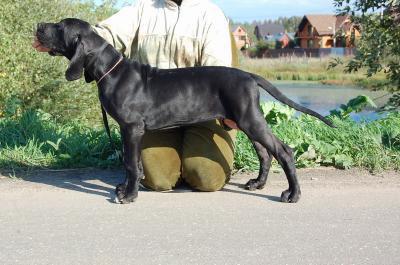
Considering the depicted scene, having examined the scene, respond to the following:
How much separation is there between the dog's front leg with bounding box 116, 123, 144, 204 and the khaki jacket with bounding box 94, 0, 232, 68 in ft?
2.95

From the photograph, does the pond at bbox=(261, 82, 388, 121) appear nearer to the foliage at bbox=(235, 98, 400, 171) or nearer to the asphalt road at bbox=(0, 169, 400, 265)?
the foliage at bbox=(235, 98, 400, 171)

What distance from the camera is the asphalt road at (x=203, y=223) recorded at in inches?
144

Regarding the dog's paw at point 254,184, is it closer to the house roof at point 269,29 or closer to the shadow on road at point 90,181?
the shadow on road at point 90,181

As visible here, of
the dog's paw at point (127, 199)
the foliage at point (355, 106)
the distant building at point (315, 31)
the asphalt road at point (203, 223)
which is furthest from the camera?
the distant building at point (315, 31)

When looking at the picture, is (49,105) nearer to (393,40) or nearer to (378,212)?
(393,40)

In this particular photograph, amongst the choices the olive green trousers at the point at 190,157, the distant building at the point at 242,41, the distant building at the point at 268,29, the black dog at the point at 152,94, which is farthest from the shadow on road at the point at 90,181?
the distant building at the point at 268,29

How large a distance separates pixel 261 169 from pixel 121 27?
1.77 meters

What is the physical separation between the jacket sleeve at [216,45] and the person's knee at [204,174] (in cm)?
89

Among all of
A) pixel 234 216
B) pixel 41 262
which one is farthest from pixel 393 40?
pixel 41 262

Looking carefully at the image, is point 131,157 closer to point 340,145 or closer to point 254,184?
point 254,184

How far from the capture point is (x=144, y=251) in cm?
371

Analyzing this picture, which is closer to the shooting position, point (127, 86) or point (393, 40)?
point (127, 86)

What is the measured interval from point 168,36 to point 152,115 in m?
0.88

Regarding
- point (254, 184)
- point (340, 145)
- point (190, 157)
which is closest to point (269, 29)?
point (340, 145)
